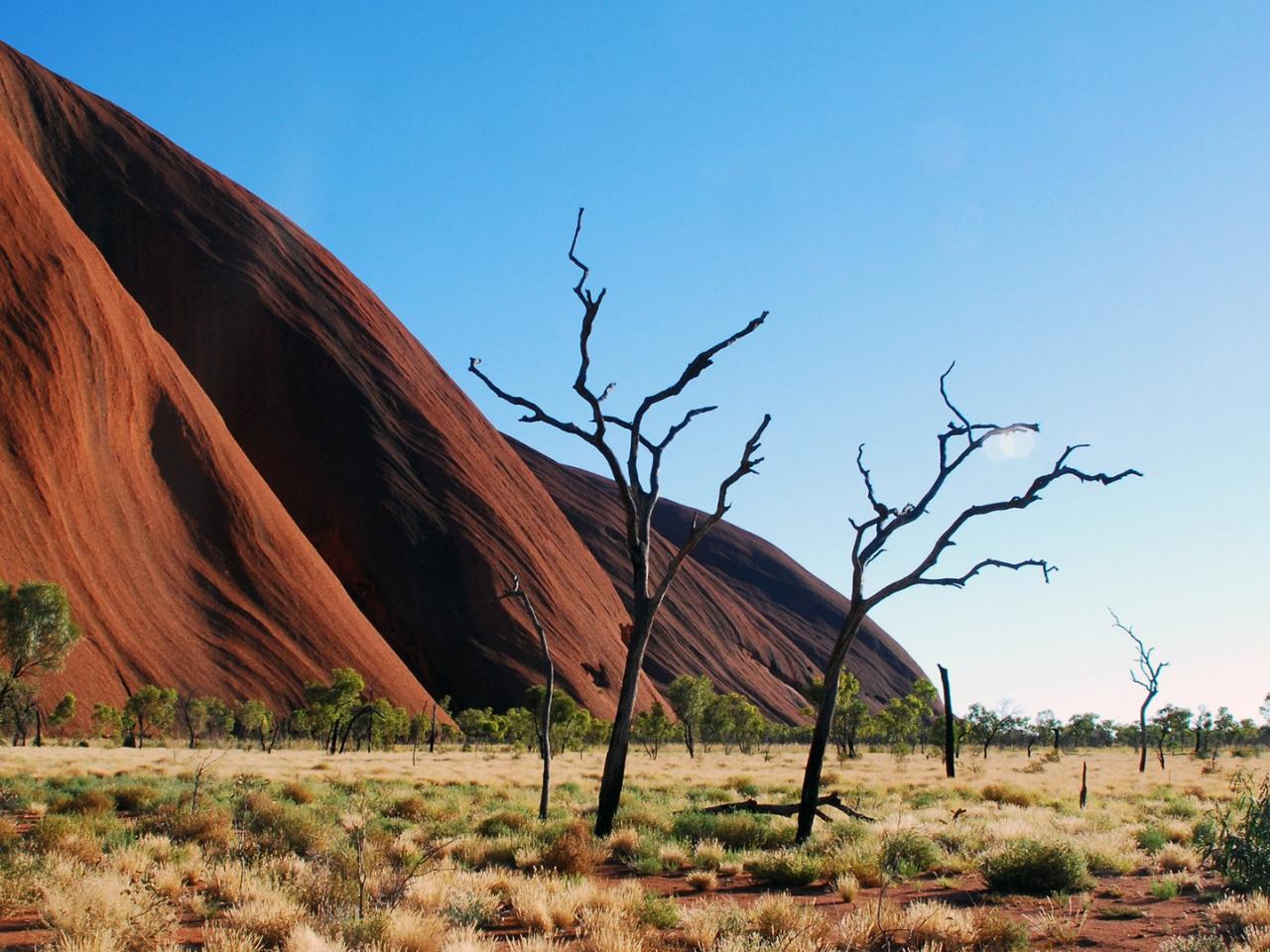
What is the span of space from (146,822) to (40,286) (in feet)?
190

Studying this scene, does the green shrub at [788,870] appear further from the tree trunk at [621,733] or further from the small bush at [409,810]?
the small bush at [409,810]

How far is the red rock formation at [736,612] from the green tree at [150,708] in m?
48.5

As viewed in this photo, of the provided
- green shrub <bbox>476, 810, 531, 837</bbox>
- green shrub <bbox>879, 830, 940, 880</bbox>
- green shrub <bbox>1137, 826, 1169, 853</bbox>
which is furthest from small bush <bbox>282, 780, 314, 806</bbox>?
green shrub <bbox>1137, 826, 1169, 853</bbox>

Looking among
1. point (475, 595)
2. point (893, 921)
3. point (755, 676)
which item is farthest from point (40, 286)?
point (755, 676)

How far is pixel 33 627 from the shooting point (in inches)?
1506

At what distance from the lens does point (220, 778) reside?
23062mm

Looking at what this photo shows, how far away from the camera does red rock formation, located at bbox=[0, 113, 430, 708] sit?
2080 inches

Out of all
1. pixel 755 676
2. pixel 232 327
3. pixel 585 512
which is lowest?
pixel 755 676

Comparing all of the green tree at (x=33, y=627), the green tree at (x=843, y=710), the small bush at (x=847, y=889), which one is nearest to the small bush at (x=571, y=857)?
the small bush at (x=847, y=889)

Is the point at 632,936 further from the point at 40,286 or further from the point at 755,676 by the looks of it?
the point at 755,676

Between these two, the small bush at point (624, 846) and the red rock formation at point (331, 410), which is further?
the red rock formation at point (331, 410)

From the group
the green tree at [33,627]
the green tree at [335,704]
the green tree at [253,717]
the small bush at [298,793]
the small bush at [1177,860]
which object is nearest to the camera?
the small bush at [1177,860]

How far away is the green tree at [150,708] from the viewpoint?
48219 millimetres

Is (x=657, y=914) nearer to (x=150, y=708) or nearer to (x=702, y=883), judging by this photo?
(x=702, y=883)
